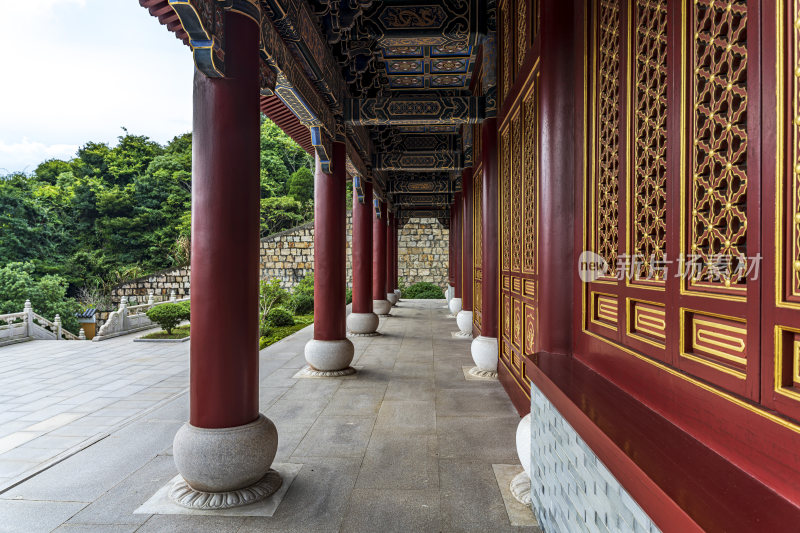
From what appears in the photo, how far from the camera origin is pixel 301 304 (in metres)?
16.0

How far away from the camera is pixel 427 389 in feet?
18.3

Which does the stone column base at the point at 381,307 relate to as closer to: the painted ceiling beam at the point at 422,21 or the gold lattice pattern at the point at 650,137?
the painted ceiling beam at the point at 422,21

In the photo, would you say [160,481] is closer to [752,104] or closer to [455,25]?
[752,104]

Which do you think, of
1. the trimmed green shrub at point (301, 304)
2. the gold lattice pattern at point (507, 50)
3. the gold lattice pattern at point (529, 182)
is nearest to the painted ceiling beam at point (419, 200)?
the trimmed green shrub at point (301, 304)

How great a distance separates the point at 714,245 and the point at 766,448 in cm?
63

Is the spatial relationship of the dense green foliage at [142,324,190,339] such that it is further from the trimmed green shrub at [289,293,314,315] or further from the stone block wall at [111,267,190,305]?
the stone block wall at [111,267,190,305]

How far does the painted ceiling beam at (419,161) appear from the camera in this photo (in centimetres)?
994

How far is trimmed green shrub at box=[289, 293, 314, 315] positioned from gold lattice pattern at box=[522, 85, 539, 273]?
1249 centimetres

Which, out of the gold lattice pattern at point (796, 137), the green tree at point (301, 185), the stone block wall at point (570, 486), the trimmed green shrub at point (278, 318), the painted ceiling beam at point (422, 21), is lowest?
the trimmed green shrub at point (278, 318)

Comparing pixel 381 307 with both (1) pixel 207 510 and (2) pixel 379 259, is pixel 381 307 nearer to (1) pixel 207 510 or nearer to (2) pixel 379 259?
(2) pixel 379 259

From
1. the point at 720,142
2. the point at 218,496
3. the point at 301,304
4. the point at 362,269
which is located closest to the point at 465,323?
the point at 362,269

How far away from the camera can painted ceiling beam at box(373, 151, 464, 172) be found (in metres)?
9.94

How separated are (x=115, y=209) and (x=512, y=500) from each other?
3175cm

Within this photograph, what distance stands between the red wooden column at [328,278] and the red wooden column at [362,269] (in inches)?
132
